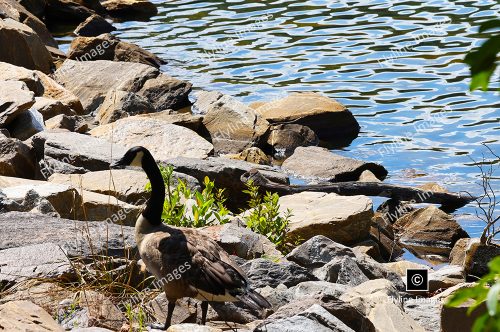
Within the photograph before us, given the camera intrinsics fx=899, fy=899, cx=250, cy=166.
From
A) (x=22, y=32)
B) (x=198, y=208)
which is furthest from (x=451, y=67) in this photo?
(x=198, y=208)

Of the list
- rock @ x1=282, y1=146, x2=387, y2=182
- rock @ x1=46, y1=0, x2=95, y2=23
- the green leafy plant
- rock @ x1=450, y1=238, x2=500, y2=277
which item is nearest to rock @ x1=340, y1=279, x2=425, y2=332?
rock @ x1=450, y1=238, x2=500, y2=277

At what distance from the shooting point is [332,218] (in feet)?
31.6

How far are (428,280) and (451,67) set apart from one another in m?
10.0

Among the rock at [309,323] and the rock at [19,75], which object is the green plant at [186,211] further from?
the rock at [19,75]

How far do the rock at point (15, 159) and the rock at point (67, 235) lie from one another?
316 cm

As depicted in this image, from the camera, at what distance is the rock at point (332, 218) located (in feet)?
31.0

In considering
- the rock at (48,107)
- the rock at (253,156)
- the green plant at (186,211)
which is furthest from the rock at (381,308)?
the rock at (48,107)

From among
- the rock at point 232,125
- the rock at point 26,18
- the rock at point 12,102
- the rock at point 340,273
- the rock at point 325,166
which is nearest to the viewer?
the rock at point 340,273

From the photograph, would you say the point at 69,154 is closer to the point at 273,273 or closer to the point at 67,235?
the point at 67,235

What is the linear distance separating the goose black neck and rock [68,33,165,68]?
1311 centimetres

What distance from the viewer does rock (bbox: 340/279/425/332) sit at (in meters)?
5.68

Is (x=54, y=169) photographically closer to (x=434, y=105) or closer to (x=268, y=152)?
(x=268, y=152)

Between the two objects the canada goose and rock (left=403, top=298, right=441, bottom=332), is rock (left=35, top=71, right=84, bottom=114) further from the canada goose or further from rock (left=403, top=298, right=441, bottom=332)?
the canada goose

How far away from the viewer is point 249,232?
761 centimetres
